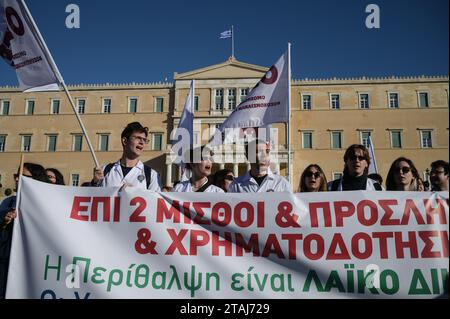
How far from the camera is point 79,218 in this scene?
3334mm

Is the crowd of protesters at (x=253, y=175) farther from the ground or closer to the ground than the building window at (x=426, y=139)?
closer to the ground

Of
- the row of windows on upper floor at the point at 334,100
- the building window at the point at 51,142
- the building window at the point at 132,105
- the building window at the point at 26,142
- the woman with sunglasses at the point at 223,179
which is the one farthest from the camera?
the building window at the point at 132,105

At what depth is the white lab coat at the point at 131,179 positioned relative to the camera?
4.20 metres

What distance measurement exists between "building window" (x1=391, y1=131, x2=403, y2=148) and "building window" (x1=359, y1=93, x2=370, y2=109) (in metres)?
3.69

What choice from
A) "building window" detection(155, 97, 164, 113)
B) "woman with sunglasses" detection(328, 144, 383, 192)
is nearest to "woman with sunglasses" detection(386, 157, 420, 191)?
"woman with sunglasses" detection(328, 144, 383, 192)

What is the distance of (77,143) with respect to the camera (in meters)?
40.7

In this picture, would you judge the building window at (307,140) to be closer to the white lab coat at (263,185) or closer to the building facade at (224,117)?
the building facade at (224,117)

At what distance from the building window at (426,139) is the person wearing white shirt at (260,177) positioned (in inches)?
1492

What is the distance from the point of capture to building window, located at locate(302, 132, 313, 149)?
39.0m

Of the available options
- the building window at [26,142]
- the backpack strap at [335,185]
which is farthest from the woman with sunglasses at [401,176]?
the building window at [26,142]

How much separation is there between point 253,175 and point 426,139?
38421mm

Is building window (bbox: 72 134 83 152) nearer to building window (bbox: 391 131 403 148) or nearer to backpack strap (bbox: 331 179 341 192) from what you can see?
building window (bbox: 391 131 403 148)
